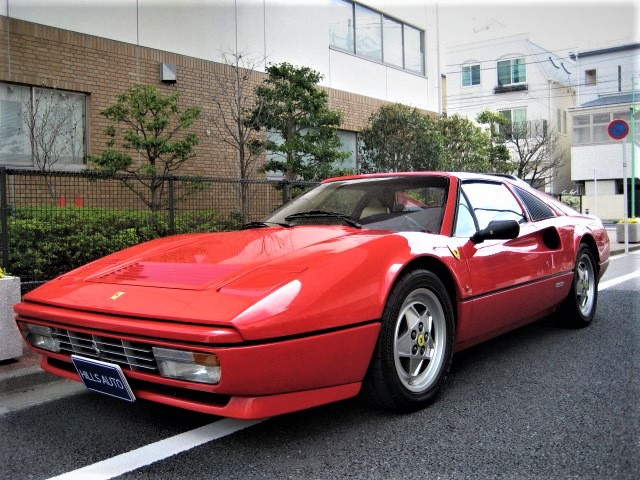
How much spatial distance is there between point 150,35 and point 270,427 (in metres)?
8.88

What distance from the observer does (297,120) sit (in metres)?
10.5

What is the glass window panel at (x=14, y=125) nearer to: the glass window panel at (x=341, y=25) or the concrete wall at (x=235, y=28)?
the concrete wall at (x=235, y=28)

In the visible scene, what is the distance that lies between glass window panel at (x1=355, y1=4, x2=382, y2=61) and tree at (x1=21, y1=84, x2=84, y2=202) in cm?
792

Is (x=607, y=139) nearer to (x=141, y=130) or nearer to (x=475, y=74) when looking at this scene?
(x=475, y=74)

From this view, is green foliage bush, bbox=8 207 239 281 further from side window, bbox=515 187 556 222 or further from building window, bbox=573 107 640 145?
building window, bbox=573 107 640 145

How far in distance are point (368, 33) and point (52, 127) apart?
9075mm

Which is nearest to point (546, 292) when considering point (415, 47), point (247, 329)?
point (247, 329)

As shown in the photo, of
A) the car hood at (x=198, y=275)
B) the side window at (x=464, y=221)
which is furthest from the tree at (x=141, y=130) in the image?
the side window at (x=464, y=221)

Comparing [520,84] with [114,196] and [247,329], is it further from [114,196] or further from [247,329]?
[247,329]

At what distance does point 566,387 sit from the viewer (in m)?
3.42

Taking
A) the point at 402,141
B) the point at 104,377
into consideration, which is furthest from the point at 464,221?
the point at 402,141

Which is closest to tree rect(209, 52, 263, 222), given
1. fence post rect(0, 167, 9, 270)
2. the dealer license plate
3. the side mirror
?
fence post rect(0, 167, 9, 270)

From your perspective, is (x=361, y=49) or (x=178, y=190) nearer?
(x=178, y=190)

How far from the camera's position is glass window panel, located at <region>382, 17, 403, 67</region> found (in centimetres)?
1573
